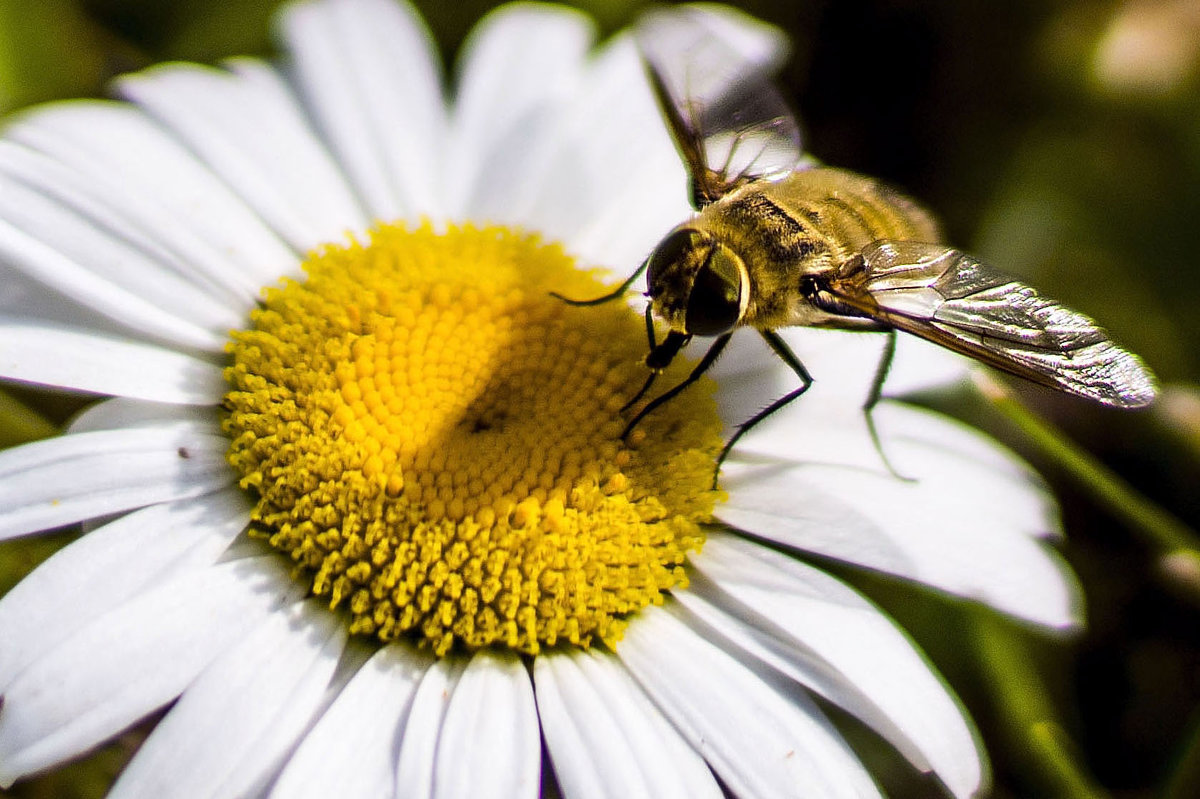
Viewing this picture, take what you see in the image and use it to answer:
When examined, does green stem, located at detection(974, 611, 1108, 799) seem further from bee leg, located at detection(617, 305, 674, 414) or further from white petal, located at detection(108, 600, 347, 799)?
white petal, located at detection(108, 600, 347, 799)

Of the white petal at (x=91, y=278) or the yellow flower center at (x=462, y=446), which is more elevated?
the white petal at (x=91, y=278)

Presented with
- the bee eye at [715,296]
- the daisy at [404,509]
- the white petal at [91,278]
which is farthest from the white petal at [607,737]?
the white petal at [91,278]

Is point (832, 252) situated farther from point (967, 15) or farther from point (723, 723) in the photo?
point (967, 15)

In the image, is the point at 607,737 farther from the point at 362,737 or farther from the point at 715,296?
the point at 715,296

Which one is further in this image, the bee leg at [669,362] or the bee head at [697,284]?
the bee leg at [669,362]

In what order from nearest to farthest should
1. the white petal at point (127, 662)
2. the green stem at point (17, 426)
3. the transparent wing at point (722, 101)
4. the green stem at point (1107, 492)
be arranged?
the white petal at point (127, 662) → the green stem at point (17, 426) → the transparent wing at point (722, 101) → the green stem at point (1107, 492)

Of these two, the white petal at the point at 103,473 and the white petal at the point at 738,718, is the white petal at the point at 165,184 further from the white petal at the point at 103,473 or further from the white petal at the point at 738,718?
the white petal at the point at 738,718
